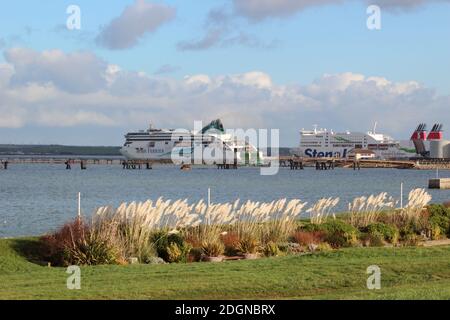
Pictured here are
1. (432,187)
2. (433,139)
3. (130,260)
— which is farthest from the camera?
(433,139)

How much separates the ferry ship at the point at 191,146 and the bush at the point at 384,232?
13419cm

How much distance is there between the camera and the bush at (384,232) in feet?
78.0

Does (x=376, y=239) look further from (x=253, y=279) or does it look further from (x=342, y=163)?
(x=342, y=163)

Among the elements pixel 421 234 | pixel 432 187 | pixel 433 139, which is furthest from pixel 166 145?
pixel 421 234

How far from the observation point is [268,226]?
2266 cm

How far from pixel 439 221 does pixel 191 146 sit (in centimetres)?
13890

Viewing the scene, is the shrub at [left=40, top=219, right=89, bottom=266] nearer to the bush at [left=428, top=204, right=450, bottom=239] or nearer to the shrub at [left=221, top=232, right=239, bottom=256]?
the shrub at [left=221, top=232, right=239, bottom=256]

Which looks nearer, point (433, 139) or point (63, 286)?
point (63, 286)

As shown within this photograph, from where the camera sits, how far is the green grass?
12.8 m

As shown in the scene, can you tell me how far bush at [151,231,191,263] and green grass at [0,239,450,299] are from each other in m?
2.18

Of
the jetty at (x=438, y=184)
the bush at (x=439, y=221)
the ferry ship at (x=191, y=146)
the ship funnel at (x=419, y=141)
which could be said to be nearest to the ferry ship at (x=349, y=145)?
the ship funnel at (x=419, y=141)

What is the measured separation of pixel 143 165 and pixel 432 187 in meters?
99.0

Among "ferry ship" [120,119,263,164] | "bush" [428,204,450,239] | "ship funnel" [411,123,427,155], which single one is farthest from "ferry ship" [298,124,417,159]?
"bush" [428,204,450,239]
